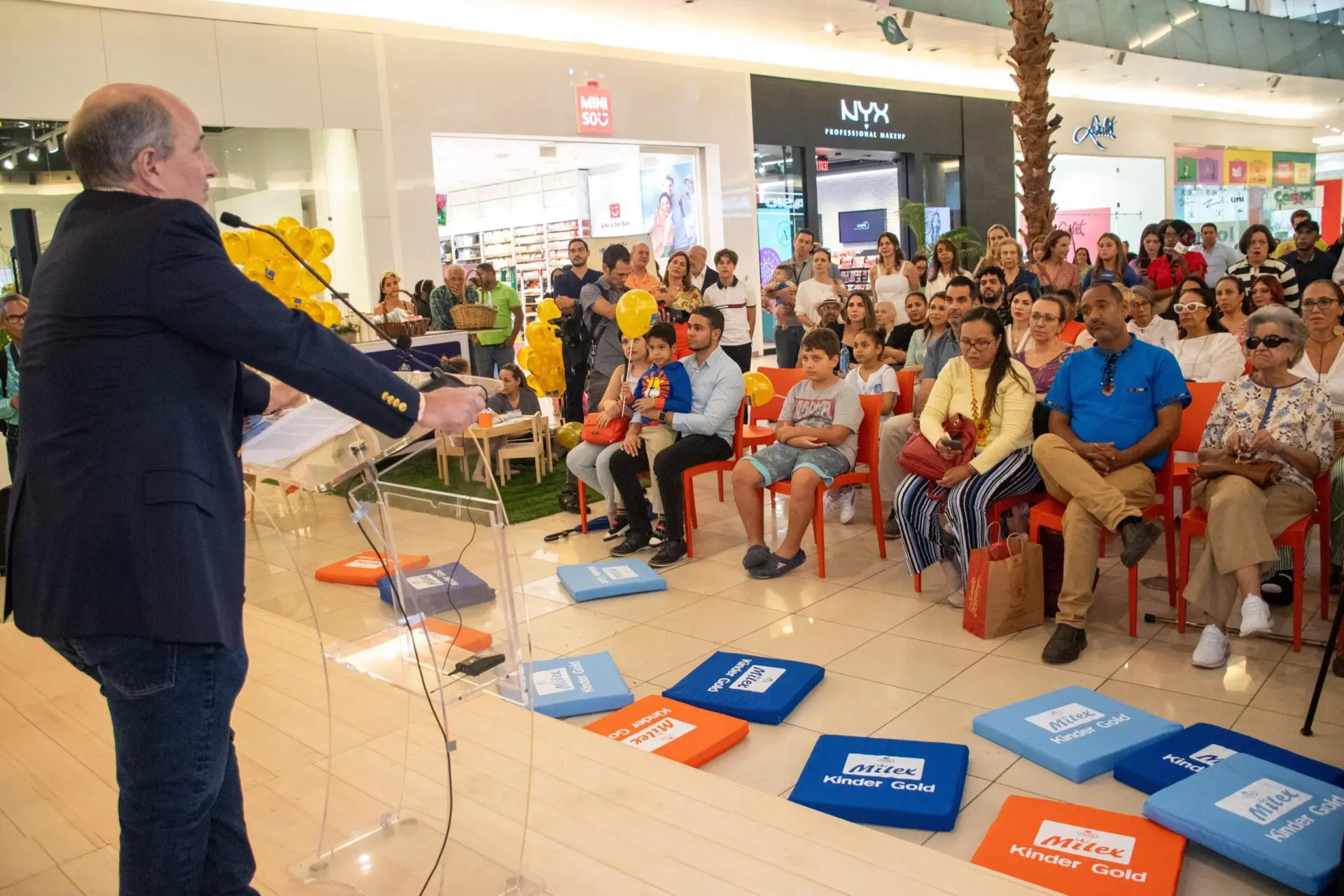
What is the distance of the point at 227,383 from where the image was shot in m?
1.72

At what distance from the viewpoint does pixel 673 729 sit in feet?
10.4

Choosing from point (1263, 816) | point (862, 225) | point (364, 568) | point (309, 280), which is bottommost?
point (1263, 816)

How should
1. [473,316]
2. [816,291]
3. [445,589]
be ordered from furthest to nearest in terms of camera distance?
[473,316]
[816,291]
[445,589]

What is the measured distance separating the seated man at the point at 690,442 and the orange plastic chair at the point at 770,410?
0.28 m

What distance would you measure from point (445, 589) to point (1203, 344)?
452 cm

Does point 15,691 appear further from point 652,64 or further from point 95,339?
point 652,64

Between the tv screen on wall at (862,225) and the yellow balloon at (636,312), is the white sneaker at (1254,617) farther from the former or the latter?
the tv screen on wall at (862,225)

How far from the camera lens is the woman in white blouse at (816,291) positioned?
7.93m

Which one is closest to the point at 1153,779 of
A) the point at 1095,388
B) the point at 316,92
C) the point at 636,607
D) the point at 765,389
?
the point at 1095,388

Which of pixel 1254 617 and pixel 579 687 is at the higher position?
pixel 1254 617

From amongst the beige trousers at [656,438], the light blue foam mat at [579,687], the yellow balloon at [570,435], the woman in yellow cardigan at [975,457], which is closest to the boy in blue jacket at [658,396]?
the beige trousers at [656,438]

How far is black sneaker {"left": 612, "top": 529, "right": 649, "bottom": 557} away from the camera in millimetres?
5430

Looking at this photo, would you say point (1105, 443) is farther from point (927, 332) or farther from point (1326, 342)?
point (927, 332)

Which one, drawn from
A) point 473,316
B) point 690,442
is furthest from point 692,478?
point 473,316
